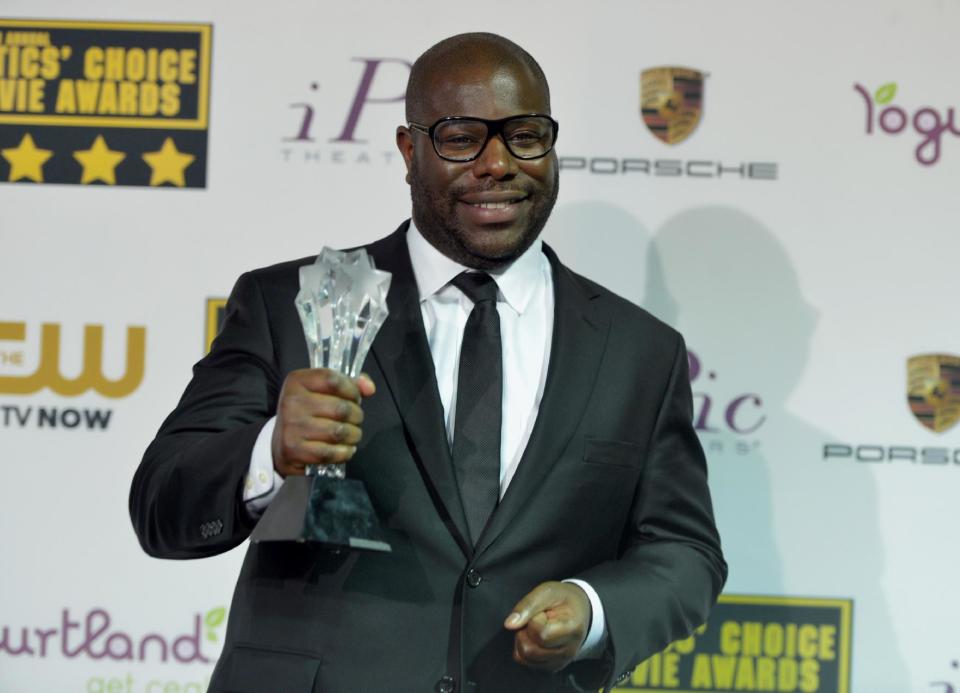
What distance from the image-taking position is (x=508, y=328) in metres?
1.67

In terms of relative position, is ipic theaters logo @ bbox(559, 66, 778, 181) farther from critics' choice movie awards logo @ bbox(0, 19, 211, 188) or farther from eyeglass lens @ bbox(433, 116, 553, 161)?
eyeglass lens @ bbox(433, 116, 553, 161)

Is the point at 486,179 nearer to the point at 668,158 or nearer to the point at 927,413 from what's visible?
the point at 668,158

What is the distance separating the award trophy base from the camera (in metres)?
1.26

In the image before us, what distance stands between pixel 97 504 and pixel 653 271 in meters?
1.18

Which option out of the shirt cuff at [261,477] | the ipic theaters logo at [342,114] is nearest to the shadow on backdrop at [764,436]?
the ipic theaters logo at [342,114]

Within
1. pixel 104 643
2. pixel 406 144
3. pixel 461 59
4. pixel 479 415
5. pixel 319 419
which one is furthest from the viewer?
pixel 104 643

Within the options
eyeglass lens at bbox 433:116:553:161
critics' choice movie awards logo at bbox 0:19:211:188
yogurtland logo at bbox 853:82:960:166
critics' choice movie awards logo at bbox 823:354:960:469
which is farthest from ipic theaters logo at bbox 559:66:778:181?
eyeglass lens at bbox 433:116:553:161

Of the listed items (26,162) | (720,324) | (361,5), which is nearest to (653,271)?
(720,324)

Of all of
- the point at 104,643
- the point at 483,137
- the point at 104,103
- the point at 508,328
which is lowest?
the point at 104,643

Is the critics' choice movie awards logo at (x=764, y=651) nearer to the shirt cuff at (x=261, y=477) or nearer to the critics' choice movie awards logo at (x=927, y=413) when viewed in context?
the critics' choice movie awards logo at (x=927, y=413)

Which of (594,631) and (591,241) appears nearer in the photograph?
(594,631)

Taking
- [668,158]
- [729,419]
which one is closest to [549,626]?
[729,419]

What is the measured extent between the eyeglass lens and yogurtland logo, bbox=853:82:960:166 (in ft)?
3.61

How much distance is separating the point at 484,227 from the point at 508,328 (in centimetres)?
14
